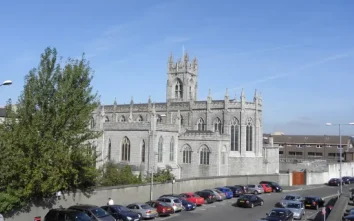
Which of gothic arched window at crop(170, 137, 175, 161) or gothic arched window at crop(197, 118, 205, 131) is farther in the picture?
gothic arched window at crop(197, 118, 205, 131)

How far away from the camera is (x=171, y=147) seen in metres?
54.5

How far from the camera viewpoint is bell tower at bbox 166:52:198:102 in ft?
249

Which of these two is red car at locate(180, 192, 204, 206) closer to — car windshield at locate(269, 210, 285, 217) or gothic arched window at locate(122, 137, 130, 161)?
car windshield at locate(269, 210, 285, 217)

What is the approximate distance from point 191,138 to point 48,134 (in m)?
32.0

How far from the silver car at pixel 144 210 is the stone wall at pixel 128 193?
352 centimetres

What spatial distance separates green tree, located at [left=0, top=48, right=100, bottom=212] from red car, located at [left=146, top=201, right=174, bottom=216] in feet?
19.2

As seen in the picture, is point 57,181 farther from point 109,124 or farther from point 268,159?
point 268,159

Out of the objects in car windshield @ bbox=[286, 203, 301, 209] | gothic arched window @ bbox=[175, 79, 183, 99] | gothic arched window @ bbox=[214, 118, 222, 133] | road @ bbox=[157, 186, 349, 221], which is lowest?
road @ bbox=[157, 186, 349, 221]

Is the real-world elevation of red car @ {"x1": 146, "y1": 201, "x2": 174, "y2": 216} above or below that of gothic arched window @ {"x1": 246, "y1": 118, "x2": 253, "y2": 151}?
below

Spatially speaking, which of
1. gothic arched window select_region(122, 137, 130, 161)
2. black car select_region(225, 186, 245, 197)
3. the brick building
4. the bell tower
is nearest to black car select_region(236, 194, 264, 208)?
black car select_region(225, 186, 245, 197)

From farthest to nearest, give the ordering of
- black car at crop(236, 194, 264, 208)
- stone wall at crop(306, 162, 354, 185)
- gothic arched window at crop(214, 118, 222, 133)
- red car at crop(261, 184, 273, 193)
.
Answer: stone wall at crop(306, 162, 354, 185) → gothic arched window at crop(214, 118, 222, 133) → red car at crop(261, 184, 273, 193) → black car at crop(236, 194, 264, 208)

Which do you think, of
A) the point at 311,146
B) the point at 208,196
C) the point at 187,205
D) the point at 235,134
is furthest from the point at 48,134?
the point at 311,146

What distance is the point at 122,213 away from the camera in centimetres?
2686

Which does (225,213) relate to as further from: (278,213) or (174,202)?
(278,213)
